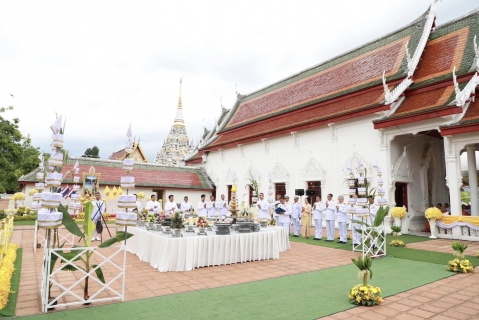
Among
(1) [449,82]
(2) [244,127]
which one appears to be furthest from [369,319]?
(2) [244,127]

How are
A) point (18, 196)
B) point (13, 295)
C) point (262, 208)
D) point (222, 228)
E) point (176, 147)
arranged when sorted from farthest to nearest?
1. point (176, 147)
2. point (18, 196)
3. point (262, 208)
4. point (222, 228)
5. point (13, 295)

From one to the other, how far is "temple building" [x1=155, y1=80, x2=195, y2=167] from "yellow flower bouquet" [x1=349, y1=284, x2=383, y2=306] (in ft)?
143

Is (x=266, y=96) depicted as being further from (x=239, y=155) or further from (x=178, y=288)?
(x=178, y=288)

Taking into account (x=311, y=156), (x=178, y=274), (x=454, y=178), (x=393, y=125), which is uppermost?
(x=393, y=125)

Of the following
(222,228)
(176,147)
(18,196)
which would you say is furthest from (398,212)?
(176,147)

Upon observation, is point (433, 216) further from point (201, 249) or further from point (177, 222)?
point (177, 222)

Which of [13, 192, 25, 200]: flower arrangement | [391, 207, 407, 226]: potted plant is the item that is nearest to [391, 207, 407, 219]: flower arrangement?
[391, 207, 407, 226]: potted plant

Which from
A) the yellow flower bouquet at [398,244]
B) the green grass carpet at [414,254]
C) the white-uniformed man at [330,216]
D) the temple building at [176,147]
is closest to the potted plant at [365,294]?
the green grass carpet at [414,254]

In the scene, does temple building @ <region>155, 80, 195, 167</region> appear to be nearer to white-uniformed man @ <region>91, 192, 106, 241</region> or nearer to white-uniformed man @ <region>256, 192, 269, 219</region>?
white-uniformed man @ <region>256, 192, 269, 219</region>

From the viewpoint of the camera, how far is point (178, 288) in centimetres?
571

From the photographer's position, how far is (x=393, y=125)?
42.4 feet

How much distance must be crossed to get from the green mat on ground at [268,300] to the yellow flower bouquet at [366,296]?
0.15m

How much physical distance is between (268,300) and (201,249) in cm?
271

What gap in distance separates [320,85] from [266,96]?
6051 mm
